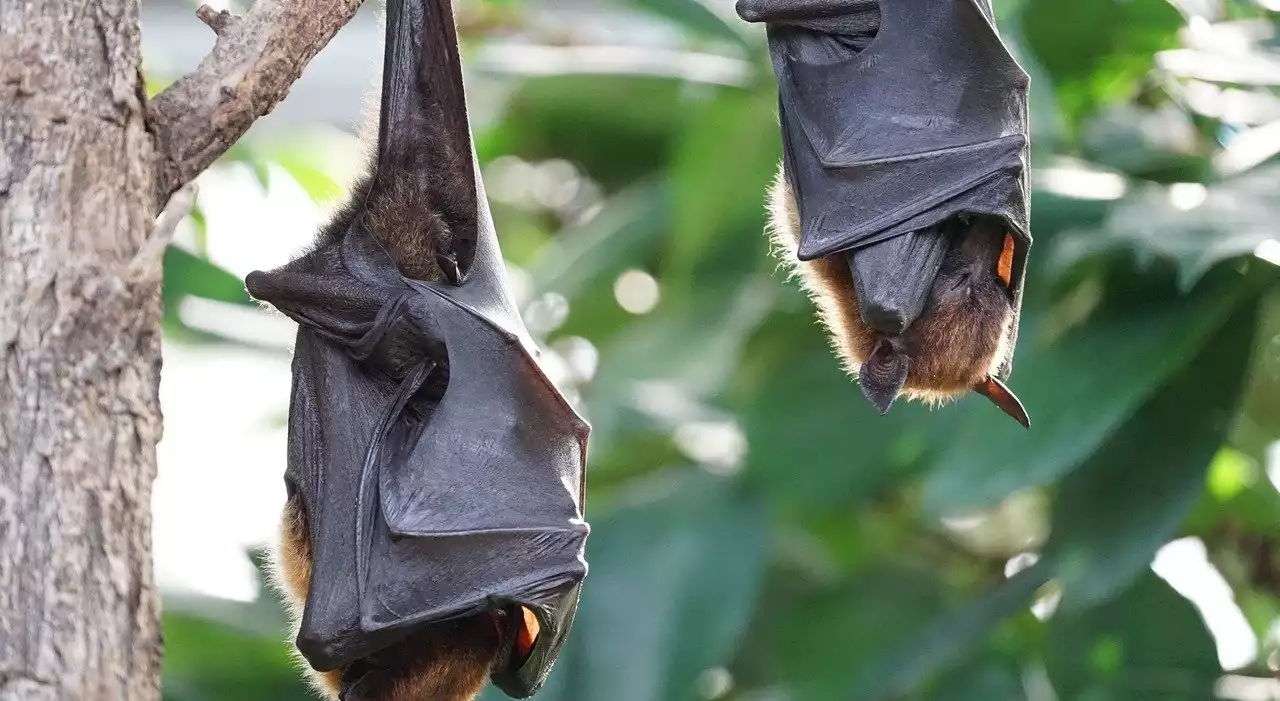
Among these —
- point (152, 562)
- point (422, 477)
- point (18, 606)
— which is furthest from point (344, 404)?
point (18, 606)

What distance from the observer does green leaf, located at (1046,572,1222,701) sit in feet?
11.8

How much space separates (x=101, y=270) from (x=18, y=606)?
0.47m

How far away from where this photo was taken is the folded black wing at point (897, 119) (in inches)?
91.7

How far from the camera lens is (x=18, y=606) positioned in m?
1.80

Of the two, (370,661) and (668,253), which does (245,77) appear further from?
(668,253)

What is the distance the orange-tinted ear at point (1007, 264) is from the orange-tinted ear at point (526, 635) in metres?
0.99

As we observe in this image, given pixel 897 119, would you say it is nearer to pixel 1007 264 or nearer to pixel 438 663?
pixel 1007 264

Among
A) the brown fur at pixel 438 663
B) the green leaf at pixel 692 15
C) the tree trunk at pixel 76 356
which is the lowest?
the green leaf at pixel 692 15

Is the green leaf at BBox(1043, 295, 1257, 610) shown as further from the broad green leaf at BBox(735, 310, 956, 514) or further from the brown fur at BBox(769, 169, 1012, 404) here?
the brown fur at BBox(769, 169, 1012, 404)

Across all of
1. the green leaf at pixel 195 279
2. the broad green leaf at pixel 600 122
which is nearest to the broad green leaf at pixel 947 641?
the green leaf at pixel 195 279

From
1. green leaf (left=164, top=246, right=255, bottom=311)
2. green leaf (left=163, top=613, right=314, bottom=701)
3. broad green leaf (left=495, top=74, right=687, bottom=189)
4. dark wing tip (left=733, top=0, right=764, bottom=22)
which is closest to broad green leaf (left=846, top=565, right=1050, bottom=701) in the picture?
green leaf (left=163, top=613, right=314, bottom=701)

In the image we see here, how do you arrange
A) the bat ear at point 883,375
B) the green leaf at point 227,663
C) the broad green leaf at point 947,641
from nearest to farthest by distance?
the bat ear at point 883,375 → the broad green leaf at point 947,641 → the green leaf at point 227,663

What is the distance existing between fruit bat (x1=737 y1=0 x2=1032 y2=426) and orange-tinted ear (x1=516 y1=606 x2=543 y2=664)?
71cm

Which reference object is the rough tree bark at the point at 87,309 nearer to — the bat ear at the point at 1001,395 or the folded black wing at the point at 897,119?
the folded black wing at the point at 897,119
